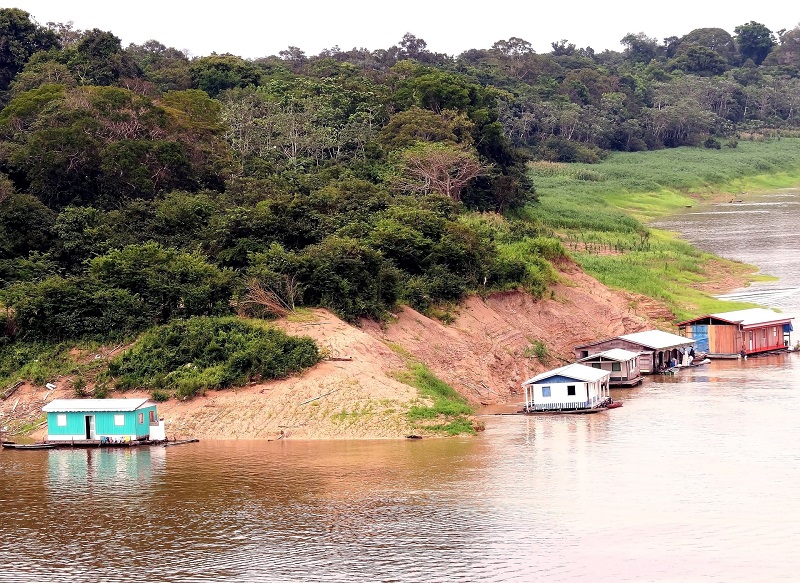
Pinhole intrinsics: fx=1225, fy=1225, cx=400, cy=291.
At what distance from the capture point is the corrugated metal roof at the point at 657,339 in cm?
5606

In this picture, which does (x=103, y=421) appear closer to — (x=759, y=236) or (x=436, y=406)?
(x=436, y=406)

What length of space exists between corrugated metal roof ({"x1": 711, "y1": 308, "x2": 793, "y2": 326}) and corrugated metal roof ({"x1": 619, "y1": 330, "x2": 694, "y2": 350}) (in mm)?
2683

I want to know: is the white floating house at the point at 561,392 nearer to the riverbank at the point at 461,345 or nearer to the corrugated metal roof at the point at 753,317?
the riverbank at the point at 461,345

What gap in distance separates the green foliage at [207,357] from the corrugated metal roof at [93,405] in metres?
2.43

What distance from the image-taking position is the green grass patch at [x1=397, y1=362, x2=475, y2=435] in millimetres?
42312

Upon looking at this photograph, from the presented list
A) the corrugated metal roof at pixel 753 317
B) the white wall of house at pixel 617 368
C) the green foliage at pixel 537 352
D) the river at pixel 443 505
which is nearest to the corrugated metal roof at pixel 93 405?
the river at pixel 443 505

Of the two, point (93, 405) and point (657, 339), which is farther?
point (657, 339)

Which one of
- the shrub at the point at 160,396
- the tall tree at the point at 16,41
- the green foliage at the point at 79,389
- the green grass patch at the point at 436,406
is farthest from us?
the tall tree at the point at 16,41

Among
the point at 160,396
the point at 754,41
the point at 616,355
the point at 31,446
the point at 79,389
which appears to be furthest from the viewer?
the point at 754,41

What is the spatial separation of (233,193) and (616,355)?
2003 cm

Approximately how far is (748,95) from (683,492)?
5328 inches

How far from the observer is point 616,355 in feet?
176

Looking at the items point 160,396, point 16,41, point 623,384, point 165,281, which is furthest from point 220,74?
point 160,396

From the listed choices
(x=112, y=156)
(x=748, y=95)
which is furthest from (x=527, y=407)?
(x=748, y=95)
